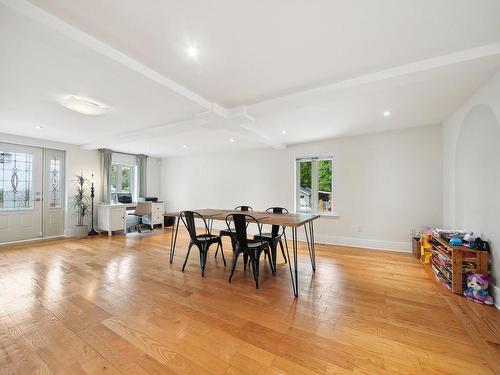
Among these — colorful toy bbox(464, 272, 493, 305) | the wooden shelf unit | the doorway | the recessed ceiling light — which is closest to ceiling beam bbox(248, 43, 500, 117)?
the recessed ceiling light

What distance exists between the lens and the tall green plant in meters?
5.70

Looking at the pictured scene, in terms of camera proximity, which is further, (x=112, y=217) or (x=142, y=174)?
(x=142, y=174)

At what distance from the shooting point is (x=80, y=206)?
5758mm

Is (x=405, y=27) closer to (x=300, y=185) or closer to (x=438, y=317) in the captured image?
(x=438, y=317)

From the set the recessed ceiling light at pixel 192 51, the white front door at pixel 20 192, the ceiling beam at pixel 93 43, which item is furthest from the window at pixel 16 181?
the recessed ceiling light at pixel 192 51

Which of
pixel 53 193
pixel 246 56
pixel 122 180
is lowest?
pixel 53 193

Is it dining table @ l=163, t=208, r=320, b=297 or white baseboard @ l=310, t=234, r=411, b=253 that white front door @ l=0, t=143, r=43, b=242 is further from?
white baseboard @ l=310, t=234, r=411, b=253

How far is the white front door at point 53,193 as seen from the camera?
5.30m

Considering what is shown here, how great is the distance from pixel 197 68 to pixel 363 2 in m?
1.48

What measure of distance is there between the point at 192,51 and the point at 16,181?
18.6 ft

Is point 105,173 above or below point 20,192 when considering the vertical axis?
above

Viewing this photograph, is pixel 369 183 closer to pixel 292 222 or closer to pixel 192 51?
pixel 292 222

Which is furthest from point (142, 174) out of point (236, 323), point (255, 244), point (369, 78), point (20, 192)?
point (369, 78)

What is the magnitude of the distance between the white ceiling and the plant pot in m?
3.27
